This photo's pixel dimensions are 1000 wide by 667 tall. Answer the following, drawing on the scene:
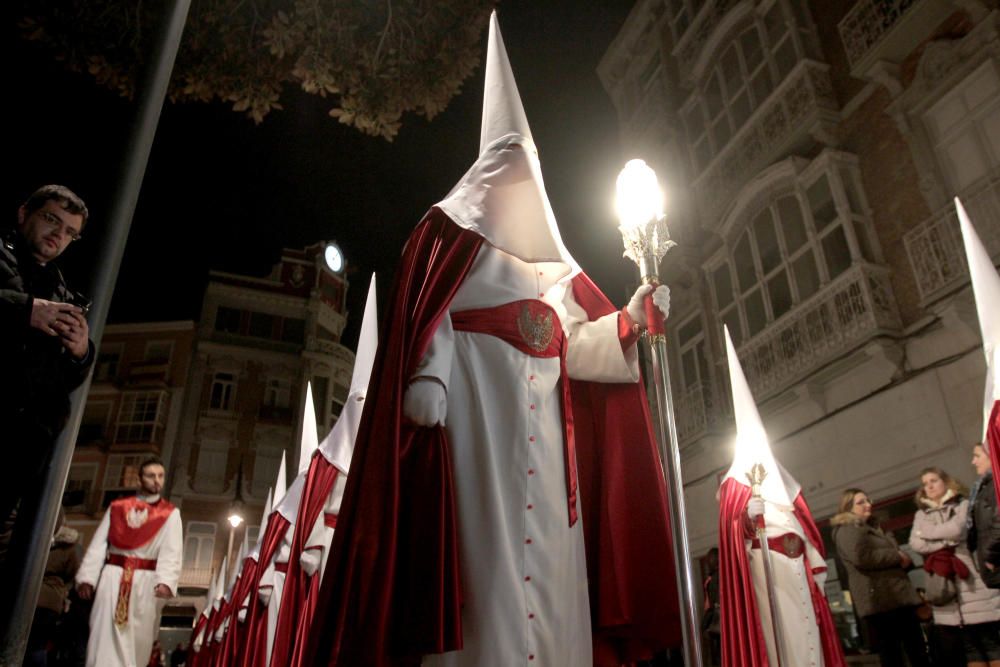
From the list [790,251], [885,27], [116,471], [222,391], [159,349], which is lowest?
[790,251]

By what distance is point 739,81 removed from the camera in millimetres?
13969

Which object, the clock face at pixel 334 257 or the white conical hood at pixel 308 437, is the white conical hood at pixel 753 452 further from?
the clock face at pixel 334 257

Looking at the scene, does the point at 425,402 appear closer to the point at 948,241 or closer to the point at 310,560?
the point at 310,560

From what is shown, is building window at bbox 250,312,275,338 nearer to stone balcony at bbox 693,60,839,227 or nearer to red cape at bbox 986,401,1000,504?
stone balcony at bbox 693,60,839,227

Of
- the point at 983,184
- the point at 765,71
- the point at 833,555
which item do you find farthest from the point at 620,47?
the point at 833,555


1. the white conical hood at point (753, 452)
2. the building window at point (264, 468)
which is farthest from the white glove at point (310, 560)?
the building window at point (264, 468)

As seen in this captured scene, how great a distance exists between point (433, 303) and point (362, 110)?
2.81 meters

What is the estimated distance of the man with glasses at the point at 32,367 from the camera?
2182 mm

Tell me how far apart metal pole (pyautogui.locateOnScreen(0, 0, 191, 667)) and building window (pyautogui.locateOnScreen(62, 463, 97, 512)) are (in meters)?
31.0

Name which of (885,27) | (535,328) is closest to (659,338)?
(535,328)

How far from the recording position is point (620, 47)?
18.2 metres

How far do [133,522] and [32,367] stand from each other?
4831 millimetres

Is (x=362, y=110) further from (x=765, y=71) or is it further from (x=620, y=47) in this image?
(x=620, y=47)

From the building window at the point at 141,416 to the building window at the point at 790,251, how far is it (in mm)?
24006
